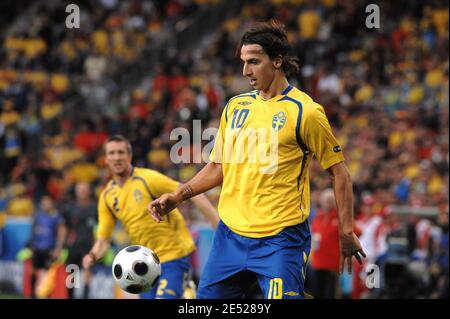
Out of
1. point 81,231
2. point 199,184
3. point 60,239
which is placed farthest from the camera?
point 60,239

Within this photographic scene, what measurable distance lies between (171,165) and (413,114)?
16.9ft

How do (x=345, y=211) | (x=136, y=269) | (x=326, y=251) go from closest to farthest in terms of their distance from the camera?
(x=345, y=211)
(x=136, y=269)
(x=326, y=251)

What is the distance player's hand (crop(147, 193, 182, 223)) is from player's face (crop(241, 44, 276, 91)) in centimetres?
102

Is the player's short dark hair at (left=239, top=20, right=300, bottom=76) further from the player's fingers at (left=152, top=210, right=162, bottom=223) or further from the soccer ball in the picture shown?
the soccer ball

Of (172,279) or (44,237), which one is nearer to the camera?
(172,279)

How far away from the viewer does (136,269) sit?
707 cm

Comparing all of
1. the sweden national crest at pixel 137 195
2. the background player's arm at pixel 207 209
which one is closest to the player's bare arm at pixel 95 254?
the sweden national crest at pixel 137 195

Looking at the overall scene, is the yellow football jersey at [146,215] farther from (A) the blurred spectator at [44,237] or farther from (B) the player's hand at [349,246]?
(A) the blurred spectator at [44,237]

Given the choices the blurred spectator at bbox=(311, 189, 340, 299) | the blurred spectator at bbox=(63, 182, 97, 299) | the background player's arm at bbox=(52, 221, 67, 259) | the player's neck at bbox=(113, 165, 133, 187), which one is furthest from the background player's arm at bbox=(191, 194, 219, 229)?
the background player's arm at bbox=(52, 221, 67, 259)

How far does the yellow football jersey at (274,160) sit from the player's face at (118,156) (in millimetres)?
2756

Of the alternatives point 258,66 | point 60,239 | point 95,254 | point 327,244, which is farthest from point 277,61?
point 60,239

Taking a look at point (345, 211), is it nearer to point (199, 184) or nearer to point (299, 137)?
point (299, 137)

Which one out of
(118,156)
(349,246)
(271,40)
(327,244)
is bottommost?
(349,246)

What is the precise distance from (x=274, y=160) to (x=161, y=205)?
0.88 m
